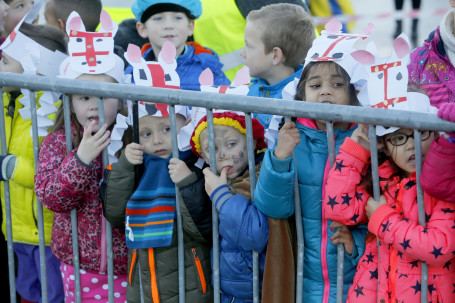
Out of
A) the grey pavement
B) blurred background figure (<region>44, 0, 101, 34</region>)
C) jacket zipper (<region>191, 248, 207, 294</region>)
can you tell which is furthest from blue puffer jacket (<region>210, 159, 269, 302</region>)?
the grey pavement

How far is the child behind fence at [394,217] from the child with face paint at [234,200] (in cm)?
37

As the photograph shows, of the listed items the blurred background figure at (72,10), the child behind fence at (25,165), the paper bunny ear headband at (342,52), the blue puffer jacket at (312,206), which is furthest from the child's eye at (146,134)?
the blurred background figure at (72,10)

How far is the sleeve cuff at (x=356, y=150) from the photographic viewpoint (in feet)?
10.3

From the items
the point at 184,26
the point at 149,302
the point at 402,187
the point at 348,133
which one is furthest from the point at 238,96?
the point at 184,26

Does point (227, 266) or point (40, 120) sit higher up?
point (40, 120)

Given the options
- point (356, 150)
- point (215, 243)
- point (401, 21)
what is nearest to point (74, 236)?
point (215, 243)

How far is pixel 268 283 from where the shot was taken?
3348mm

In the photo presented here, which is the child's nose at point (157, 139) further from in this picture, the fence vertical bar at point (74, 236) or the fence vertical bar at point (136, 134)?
the fence vertical bar at point (74, 236)

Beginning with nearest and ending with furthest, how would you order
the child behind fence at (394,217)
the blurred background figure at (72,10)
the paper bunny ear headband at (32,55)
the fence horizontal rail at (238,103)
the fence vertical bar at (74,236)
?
the fence horizontal rail at (238,103), the child behind fence at (394,217), the fence vertical bar at (74,236), the paper bunny ear headband at (32,55), the blurred background figure at (72,10)

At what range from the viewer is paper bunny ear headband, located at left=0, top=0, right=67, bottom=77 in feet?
13.6

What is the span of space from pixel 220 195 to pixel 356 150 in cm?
63

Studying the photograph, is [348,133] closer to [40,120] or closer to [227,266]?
[227,266]

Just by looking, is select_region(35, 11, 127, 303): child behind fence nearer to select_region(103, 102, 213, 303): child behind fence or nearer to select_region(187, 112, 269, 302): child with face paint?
select_region(103, 102, 213, 303): child behind fence

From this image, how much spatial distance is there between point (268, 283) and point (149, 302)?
659mm
